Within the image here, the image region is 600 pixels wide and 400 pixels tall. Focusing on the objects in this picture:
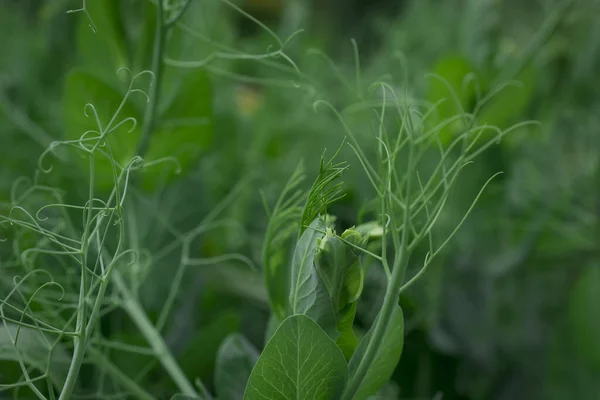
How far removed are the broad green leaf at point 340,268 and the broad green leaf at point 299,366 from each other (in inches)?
0.4

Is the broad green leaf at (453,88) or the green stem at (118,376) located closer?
the green stem at (118,376)

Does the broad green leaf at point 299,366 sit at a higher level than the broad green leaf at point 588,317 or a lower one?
higher

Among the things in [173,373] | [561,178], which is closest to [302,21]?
[561,178]

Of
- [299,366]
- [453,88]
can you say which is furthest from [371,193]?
[299,366]

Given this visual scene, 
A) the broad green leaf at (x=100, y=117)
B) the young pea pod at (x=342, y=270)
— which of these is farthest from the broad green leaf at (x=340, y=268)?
the broad green leaf at (x=100, y=117)

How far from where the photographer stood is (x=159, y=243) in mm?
247

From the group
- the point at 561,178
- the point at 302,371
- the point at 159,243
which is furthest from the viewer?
the point at 561,178

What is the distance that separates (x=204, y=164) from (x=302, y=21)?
0.18 metres

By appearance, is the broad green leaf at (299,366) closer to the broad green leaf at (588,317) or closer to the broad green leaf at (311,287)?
Answer: the broad green leaf at (311,287)

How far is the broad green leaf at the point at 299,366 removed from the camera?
13 cm

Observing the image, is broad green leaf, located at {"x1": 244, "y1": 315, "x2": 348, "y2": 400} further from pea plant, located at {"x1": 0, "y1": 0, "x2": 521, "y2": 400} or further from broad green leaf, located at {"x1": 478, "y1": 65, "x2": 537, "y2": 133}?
broad green leaf, located at {"x1": 478, "y1": 65, "x2": 537, "y2": 133}

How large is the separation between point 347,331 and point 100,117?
151 mm

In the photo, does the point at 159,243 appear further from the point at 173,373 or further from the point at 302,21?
the point at 302,21

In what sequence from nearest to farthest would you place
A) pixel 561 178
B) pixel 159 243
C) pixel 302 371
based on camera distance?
pixel 302 371 < pixel 159 243 < pixel 561 178
